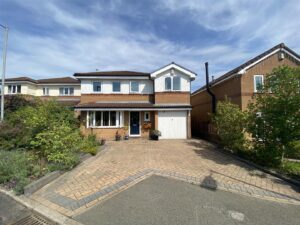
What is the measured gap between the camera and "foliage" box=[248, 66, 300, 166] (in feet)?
27.3

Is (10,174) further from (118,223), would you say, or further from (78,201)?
(118,223)

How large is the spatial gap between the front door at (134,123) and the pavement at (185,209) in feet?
37.8

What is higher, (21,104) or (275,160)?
(21,104)

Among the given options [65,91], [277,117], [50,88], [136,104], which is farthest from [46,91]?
[277,117]

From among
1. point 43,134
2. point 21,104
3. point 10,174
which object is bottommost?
point 10,174

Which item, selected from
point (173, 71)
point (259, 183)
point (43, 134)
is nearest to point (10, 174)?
point (43, 134)

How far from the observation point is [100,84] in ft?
60.1

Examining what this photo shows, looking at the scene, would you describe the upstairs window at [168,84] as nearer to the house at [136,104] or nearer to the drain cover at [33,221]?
the house at [136,104]

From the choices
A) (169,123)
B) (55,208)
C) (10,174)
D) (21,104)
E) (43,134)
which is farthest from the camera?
(169,123)

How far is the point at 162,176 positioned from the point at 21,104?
1476 centimetres

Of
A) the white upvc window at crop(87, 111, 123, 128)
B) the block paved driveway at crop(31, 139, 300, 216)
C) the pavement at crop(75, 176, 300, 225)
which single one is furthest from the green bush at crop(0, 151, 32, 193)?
the white upvc window at crop(87, 111, 123, 128)

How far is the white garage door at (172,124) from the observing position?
1727cm

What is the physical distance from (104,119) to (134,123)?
2791 mm

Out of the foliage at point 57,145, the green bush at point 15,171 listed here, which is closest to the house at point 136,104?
the foliage at point 57,145
